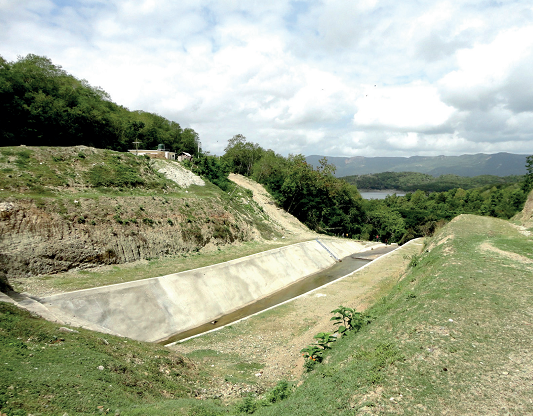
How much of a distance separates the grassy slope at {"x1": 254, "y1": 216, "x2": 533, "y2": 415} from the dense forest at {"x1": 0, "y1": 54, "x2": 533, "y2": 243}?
43.3 m

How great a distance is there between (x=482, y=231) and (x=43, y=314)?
1266 inches

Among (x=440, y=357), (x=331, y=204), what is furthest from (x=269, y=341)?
(x=331, y=204)

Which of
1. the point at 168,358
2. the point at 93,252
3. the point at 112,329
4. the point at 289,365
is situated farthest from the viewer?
the point at 93,252

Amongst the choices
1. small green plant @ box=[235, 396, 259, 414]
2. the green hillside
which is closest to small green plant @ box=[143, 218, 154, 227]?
the green hillside

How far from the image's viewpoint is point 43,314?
1514 centimetres

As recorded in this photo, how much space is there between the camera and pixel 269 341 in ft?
61.0

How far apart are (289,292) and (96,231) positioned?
18220mm

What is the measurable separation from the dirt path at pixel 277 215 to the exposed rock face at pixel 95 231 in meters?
18.9

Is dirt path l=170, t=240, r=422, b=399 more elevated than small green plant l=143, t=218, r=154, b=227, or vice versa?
small green plant l=143, t=218, r=154, b=227

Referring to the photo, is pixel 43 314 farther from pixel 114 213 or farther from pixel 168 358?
pixel 114 213

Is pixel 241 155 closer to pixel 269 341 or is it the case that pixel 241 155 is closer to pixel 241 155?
pixel 241 155

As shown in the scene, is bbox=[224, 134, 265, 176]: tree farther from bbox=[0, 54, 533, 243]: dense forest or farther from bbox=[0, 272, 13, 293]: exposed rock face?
bbox=[0, 272, 13, 293]: exposed rock face

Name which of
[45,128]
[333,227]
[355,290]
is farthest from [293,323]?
[333,227]

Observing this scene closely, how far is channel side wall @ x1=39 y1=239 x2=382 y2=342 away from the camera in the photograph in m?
18.6
